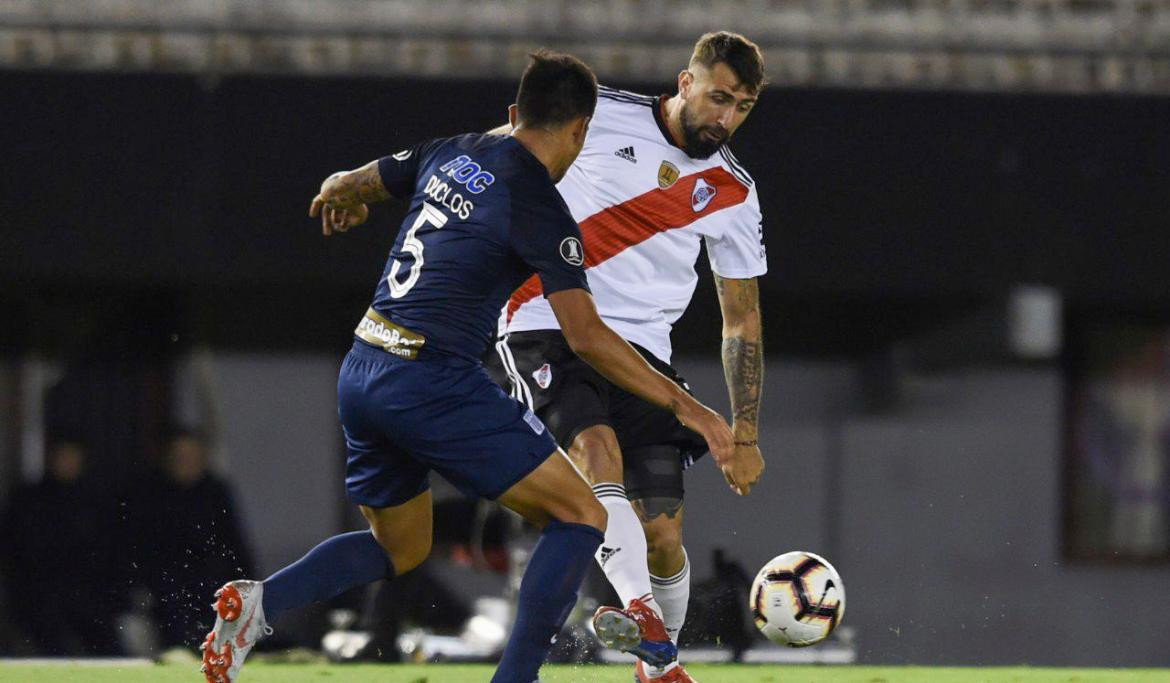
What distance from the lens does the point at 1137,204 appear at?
36.5 ft

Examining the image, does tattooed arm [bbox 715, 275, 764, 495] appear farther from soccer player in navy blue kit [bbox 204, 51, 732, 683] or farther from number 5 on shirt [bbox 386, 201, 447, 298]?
number 5 on shirt [bbox 386, 201, 447, 298]

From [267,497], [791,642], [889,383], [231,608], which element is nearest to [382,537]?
[231,608]

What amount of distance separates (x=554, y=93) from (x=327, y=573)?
160 cm

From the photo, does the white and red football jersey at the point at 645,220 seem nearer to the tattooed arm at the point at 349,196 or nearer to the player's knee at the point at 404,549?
the tattooed arm at the point at 349,196

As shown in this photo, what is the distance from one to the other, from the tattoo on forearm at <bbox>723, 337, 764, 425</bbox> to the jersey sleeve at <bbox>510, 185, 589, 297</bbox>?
1.48m

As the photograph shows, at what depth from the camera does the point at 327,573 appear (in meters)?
5.70

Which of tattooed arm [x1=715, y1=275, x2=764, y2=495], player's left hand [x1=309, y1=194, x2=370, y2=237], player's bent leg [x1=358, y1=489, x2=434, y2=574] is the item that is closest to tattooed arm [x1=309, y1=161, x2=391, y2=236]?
player's left hand [x1=309, y1=194, x2=370, y2=237]

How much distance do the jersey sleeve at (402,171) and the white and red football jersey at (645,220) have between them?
725 mm

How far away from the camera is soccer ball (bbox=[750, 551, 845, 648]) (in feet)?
21.4

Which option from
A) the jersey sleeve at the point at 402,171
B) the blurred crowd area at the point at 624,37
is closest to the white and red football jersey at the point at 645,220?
the jersey sleeve at the point at 402,171

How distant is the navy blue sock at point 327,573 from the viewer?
5.62 m

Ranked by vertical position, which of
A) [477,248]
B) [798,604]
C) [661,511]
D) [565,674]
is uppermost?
[477,248]

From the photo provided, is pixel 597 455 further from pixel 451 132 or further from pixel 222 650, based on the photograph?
pixel 451 132

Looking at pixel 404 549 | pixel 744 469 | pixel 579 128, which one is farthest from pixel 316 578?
pixel 579 128
